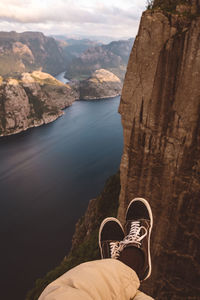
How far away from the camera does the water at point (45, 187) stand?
41094 millimetres

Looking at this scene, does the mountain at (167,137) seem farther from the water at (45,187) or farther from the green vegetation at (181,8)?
the water at (45,187)

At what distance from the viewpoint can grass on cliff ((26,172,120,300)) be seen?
25.6 metres

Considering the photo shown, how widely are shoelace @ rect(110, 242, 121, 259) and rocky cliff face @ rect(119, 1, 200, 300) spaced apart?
18.1ft

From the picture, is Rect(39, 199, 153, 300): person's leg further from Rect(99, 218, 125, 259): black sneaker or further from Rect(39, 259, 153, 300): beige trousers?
Rect(99, 218, 125, 259): black sneaker

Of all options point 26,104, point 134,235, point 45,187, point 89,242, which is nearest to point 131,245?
point 134,235

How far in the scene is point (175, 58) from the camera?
30.5 ft

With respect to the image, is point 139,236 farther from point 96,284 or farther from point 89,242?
point 89,242

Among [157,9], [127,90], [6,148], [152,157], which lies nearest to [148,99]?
[127,90]

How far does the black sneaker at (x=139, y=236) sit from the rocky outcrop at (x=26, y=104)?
119 meters

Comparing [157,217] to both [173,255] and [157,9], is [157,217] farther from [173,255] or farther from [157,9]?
[157,9]

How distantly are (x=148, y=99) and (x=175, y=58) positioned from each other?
2.28m

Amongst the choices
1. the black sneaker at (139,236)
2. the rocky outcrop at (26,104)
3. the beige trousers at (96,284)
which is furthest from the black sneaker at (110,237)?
the rocky outcrop at (26,104)

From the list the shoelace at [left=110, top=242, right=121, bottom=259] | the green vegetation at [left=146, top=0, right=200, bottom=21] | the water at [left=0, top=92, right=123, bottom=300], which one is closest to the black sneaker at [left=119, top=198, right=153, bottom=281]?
the shoelace at [left=110, top=242, right=121, bottom=259]

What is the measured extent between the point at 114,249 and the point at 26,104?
14833 centimetres
